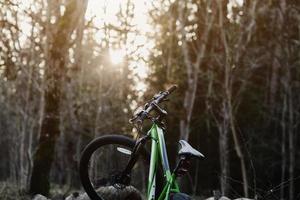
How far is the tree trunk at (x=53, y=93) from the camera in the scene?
36.2 feet

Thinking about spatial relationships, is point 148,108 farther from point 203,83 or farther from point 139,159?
point 203,83

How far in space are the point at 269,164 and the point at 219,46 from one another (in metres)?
5.68

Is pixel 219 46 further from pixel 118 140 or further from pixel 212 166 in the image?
pixel 118 140

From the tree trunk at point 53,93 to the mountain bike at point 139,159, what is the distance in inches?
169

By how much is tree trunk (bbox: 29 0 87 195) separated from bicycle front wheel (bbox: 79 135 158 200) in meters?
4.33

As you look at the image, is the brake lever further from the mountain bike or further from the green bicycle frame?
the green bicycle frame

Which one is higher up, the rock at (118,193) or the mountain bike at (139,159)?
the mountain bike at (139,159)

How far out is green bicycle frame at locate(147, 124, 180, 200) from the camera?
5.03 m

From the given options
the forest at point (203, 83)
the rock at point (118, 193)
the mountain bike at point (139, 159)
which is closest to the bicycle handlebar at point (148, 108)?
the mountain bike at point (139, 159)

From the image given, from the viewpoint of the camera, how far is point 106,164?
267 inches

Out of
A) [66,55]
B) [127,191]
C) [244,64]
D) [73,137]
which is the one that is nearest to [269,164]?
[244,64]

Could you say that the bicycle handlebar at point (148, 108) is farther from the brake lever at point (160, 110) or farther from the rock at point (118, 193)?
the rock at point (118, 193)

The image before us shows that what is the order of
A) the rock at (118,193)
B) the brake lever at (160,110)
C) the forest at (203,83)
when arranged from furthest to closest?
1. the forest at (203,83)
2. the rock at (118,193)
3. the brake lever at (160,110)

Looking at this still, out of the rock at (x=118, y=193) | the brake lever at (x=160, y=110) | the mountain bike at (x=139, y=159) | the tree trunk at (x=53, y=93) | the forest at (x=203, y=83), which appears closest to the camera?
the mountain bike at (x=139, y=159)
